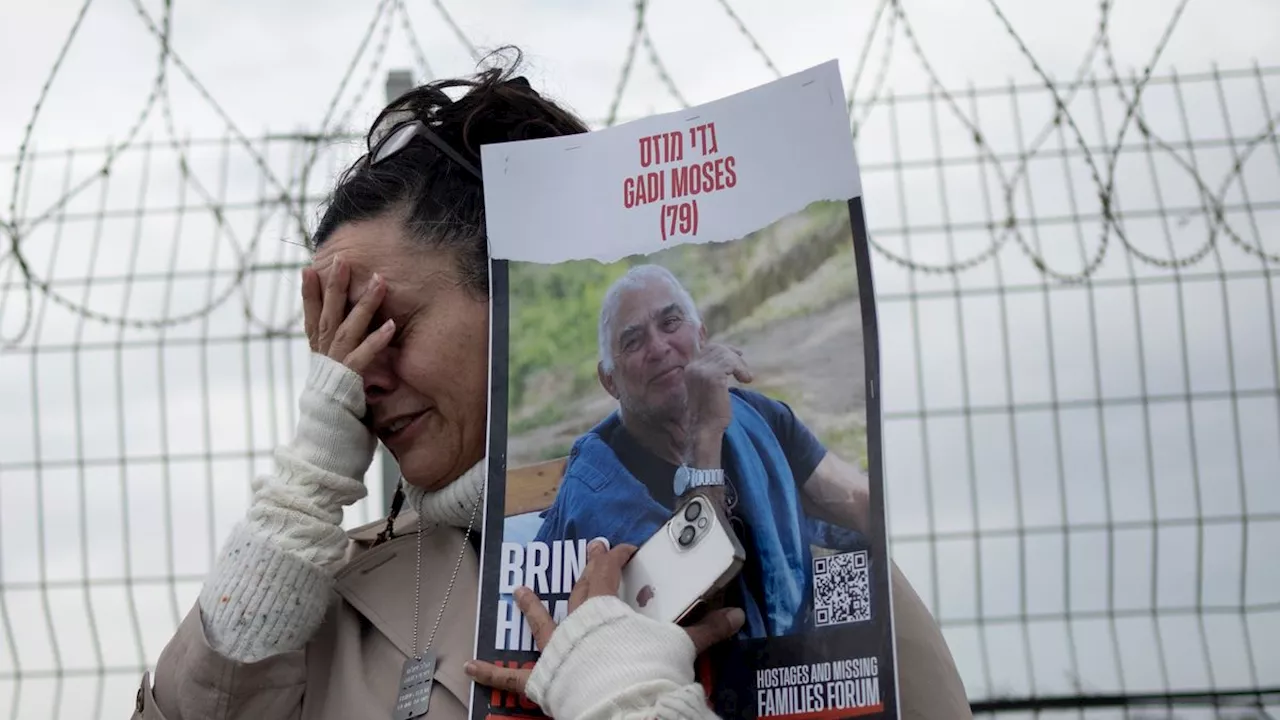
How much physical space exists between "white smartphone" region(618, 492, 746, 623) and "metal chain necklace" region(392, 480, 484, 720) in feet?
0.97

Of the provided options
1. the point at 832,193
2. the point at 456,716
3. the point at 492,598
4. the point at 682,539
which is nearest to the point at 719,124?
the point at 832,193

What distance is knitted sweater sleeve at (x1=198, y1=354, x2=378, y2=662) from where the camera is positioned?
155 cm

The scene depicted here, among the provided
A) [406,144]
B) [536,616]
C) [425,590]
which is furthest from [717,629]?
[406,144]

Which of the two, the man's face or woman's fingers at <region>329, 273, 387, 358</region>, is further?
woman's fingers at <region>329, 273, 387, 358</region>

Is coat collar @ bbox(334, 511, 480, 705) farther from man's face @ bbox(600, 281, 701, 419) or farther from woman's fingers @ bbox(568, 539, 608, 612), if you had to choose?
man's face @ bbox(600, 281, 701, 419)

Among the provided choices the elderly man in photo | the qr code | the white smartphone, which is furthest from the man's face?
the qr code

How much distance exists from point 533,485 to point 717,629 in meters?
0.25

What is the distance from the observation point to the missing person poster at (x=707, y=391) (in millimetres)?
1243

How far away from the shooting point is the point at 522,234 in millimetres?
1475

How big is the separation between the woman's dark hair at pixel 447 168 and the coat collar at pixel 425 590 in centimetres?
31

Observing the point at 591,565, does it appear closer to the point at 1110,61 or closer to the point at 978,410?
the point at 978,410

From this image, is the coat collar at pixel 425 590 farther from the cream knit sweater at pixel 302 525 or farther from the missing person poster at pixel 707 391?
the missing person poster at pixel 707 391

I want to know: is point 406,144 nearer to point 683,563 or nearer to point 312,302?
point 312,302

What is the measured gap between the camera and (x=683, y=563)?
4.23ft
